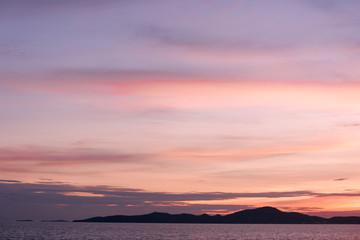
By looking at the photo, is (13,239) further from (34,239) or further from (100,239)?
(100,239)

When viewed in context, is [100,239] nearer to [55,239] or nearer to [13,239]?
[55,239]

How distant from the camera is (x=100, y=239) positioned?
19988 centimetres

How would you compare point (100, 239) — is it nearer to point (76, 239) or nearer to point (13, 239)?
point (76, 239)

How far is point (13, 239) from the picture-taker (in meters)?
185

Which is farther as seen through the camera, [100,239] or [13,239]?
[100,239]

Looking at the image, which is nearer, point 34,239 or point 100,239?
point 34,239

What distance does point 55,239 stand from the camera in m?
191

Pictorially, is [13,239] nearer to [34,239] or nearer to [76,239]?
[34,239]

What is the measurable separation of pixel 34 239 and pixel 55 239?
850cm

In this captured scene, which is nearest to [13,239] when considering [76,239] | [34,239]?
[34,239]

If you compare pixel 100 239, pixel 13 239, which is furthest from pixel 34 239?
pixel 100 239

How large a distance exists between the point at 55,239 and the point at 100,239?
19.8m

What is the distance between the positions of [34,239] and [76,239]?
17.5 meters

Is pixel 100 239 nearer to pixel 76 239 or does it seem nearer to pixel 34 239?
pixel 76 239
